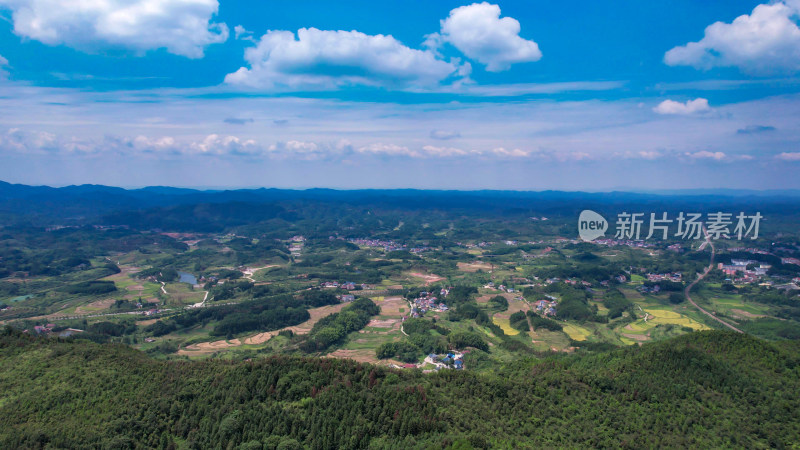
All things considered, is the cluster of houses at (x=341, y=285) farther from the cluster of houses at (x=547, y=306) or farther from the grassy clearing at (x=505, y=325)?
the cluster of houses at (x=547, y=306)

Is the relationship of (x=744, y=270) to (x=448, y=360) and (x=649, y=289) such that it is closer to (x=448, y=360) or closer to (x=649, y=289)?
(x=649, y=289)

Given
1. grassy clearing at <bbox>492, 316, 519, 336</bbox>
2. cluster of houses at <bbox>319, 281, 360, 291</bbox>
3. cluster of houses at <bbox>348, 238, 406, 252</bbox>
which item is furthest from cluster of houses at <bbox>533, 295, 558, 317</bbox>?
cluster of houses at <bbox>348, 238, 406, 252</bbox>

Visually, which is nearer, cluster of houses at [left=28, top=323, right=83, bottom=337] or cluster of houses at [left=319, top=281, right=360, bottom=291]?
cluster of houses at [left=28, top=323, right=83, bottom=337]

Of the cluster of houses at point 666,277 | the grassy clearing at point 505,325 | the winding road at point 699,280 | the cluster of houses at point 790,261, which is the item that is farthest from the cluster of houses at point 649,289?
the cluster of houses at point 790,261

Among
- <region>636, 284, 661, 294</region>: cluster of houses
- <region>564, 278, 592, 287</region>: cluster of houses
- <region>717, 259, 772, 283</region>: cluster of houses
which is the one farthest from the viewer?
<region>717, 259, 772, 283</region>: cluster of houses

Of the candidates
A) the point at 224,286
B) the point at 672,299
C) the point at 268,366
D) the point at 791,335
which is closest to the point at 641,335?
the point at 791,335

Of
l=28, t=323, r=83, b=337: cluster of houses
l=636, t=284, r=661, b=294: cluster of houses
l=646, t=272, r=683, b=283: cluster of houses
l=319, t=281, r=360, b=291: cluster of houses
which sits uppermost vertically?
l=646, t=272, r=683, b=283: cluster of houses

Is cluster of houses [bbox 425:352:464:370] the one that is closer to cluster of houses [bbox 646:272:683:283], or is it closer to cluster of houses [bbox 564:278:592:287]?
cluster of houses [bbox 564:278:592:287]
